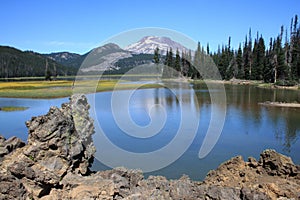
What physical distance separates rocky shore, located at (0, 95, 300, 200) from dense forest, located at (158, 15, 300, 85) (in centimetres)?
5620

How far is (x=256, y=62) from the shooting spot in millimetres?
80250

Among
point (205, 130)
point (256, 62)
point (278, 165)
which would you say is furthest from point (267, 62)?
point (278, 165)

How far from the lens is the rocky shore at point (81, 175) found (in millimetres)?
8227

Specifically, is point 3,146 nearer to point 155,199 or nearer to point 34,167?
point 34,167

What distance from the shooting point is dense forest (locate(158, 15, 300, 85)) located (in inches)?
2579

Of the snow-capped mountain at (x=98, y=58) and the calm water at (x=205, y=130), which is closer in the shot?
the calm water at (x=205, y=130)

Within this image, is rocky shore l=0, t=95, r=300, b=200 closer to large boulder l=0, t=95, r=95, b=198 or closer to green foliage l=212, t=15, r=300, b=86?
large boulder l=0, t=95, r=95, b=198

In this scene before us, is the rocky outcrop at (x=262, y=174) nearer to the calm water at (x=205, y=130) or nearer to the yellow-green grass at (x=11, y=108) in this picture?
the calm water at (x=205, y=130)

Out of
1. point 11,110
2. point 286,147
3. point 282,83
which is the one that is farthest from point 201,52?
point 286,147

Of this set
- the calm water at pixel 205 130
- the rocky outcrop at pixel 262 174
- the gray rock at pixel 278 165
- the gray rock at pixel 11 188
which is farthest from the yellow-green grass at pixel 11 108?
the gray rock at pixel 278 165

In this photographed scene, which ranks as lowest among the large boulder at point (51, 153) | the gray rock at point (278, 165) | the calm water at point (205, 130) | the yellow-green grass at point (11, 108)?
the calm water at point (205, 130)

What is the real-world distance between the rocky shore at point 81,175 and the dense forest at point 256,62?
56201 millimetres

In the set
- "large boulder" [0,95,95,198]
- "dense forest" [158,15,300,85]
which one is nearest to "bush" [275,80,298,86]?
"dense forest" [158,15,300,85]

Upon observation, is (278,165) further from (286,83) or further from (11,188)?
(286,83)
